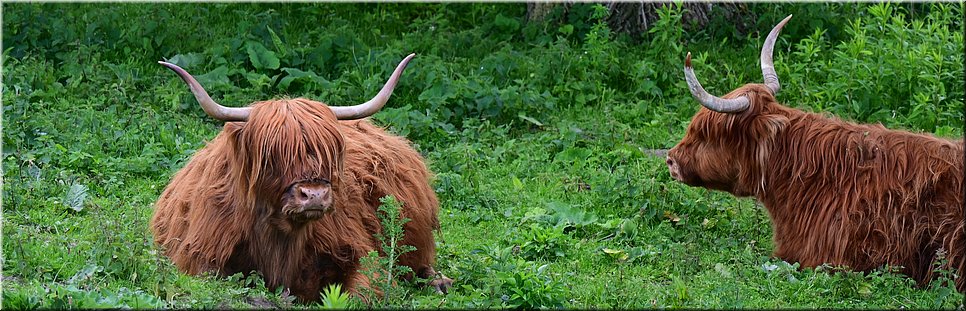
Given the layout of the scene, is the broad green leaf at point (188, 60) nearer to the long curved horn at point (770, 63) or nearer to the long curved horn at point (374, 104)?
the long curved horn at point (374, 104)

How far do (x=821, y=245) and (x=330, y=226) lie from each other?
2.63 m

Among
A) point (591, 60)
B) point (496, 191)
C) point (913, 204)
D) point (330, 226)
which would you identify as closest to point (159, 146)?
point (496, 191)

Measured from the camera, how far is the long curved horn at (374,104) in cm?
620

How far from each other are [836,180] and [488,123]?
323cm

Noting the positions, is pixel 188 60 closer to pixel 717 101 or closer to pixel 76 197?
pixel 76 197

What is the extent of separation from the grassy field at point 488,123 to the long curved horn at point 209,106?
695 mm

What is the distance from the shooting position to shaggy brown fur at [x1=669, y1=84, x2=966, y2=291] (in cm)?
673

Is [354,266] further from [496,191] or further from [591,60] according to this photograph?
[591,60]

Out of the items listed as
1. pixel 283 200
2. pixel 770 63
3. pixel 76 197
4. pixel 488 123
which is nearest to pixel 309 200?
pixel 283 200

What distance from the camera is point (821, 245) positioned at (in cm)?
695

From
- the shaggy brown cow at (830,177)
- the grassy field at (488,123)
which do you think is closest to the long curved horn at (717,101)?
the shaggy brown cow at (830,177)

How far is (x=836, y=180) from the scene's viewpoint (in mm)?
7035

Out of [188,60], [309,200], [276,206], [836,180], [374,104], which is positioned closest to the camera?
[309,200]

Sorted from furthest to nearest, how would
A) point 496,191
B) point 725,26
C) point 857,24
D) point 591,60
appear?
point 725,26 → point 591,60 → point 857,24 → point 496,191
